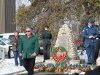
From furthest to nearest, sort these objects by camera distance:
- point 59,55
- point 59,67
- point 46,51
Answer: point 46,51
point 59,55
point 59,67

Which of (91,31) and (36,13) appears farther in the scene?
(36,13)

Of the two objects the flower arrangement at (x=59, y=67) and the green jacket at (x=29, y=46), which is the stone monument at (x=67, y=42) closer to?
the flower arrangement at (x=59, y=67)

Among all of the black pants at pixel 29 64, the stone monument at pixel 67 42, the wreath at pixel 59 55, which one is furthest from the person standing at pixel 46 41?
the black pants at pixel 29 64

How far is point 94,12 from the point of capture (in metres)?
27.0

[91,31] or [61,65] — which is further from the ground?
[91,31]

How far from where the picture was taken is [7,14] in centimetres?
7900

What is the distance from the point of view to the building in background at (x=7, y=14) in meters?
77.0

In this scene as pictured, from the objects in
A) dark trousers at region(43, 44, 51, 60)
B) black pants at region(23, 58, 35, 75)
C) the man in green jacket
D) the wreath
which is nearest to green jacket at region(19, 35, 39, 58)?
the man in green jacket

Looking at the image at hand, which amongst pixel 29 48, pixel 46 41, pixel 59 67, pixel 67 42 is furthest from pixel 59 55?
pixel 46 41

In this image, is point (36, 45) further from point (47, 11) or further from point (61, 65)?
point (47, 11)

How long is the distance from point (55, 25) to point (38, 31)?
1264 mm

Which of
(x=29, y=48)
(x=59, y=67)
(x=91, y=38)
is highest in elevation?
(x=91, y=38)

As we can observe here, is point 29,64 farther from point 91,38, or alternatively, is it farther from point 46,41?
point 46,41

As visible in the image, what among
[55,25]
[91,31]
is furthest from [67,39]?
[55,25]
